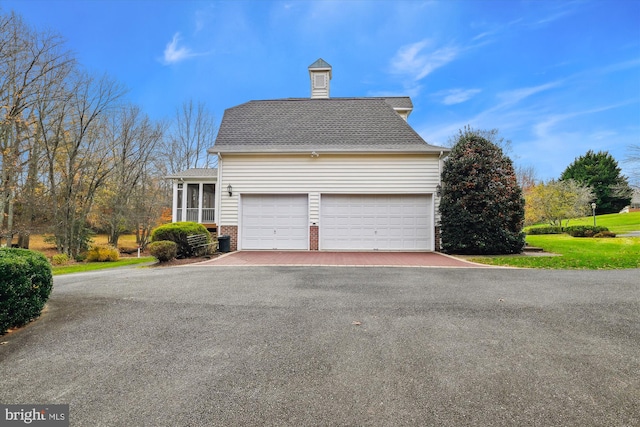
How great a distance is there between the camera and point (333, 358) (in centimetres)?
310

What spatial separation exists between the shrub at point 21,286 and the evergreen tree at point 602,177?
162 feet

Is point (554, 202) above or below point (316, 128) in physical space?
below

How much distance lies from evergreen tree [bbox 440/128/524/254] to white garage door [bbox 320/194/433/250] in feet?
4.43

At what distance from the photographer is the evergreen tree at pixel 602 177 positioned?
38.8 m

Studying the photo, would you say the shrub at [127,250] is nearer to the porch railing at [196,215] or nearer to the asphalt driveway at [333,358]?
the porch railing at [196,215]

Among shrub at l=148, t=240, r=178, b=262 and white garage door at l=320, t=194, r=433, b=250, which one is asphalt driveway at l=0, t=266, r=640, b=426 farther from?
white garage door at l=320, t=194, r=433, b=250

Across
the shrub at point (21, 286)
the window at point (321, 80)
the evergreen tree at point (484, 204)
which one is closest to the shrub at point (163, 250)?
the shrub at point (21, 286)

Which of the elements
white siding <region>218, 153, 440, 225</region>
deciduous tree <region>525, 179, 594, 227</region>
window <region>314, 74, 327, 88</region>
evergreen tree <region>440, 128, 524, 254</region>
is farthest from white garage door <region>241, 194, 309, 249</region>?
A: deciduous tree <region>525, 179, 594, 227</region>

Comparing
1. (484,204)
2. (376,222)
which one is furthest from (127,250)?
(484,204)

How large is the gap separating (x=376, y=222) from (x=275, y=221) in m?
4.38

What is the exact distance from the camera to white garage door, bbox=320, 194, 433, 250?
43.7 ft

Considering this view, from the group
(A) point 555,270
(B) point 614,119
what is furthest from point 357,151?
(B) point 614,119

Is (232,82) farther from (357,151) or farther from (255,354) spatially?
(255,354)

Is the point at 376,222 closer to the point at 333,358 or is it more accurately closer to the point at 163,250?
the point at 163,250
